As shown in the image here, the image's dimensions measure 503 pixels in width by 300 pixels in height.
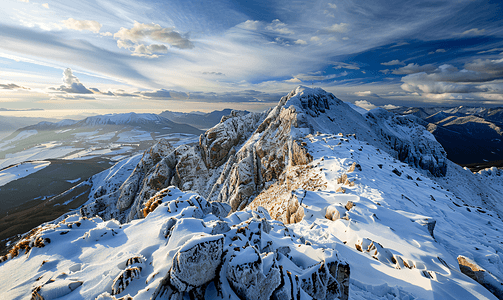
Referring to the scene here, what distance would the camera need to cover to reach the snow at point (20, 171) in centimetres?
13362

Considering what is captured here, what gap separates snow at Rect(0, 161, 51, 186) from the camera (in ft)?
438

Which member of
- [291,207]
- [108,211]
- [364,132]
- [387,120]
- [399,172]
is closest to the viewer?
[291,207]

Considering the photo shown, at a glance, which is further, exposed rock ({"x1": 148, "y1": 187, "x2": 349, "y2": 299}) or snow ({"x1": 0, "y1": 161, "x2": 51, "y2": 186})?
snow ({"x1": 0, "y1": 161, "x2": 51, "y2": 186})

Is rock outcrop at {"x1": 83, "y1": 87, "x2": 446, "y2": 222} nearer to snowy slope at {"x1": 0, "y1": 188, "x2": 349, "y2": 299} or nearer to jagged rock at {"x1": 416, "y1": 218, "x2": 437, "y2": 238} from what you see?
→ jagged rock at {"x1": 416, "y1": 218, "x2": 437, "y2": 238}

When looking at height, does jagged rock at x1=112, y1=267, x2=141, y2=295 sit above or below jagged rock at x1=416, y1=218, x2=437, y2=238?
below

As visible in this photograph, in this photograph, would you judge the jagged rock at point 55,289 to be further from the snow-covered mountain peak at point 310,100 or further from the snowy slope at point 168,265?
the snow-covered mountain peak at point 310,100

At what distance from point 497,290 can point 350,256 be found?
18.8 feet

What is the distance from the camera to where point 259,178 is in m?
38.6

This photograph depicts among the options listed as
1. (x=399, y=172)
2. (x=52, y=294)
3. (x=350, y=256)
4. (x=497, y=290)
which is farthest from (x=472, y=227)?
(x=52, y=294)

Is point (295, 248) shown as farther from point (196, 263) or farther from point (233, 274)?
point (196, 263)

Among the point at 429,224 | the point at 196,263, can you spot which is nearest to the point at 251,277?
the point at 196,263

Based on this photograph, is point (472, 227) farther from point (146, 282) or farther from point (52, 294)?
point (52, 294)

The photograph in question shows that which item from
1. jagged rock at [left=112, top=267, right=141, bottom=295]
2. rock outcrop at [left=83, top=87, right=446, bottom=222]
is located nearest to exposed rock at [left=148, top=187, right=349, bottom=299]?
jagged rock at [left=112, top=267, right=141, bottom=295]

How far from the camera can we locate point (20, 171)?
5817 inches
